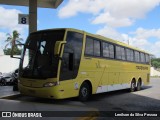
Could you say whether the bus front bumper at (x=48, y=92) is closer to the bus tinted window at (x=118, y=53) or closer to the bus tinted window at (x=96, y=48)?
the bus tinted window at (x=96, y=48)

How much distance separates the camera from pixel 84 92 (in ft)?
48.0

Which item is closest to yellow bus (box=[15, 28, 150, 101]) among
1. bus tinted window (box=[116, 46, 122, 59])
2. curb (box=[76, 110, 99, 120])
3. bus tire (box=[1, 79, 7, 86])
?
bus tinted window (box=[116, 46, 122, 59])

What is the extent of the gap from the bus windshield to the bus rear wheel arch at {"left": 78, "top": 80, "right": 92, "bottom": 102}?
212 centimetres

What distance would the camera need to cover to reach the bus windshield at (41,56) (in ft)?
42.4

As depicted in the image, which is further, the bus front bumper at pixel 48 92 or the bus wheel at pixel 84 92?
the bus wheel at pixel 84 92

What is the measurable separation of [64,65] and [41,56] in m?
1.01

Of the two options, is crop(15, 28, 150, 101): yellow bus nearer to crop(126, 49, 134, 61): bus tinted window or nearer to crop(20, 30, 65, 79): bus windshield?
crop(20, 30, 65, 79): bus windshield

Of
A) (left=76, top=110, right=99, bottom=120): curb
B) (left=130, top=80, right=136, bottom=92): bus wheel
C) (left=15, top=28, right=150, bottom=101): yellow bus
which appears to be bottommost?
(left=76, top=110, right=99, bottom=120): curb

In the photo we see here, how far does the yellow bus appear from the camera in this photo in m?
12.8

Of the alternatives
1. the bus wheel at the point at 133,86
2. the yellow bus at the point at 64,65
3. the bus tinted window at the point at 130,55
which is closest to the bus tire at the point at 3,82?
the bus wheel at the point at 133,86

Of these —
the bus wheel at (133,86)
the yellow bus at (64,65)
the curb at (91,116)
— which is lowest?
the curb at (91,116)

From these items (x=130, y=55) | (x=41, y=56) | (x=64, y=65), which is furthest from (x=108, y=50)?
(x=41, y=56)

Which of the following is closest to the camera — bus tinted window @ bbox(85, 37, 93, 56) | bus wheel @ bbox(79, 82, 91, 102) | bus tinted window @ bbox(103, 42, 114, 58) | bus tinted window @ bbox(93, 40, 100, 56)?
bus wheel @ bbox(79, 82, 91, 102)

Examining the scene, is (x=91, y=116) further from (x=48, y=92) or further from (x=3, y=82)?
(x=3, y=82)
